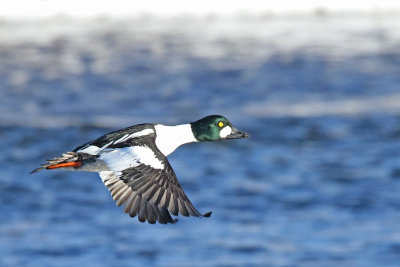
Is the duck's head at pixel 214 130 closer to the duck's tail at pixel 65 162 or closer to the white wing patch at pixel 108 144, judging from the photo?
the white wing patch at pixel 108 144

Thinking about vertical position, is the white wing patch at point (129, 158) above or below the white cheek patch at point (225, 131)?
below

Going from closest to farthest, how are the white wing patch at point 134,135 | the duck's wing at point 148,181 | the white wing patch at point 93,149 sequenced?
the duck's wing at point 148,181
the white wing patch at point 93,149
the white wing patch at point 134,135

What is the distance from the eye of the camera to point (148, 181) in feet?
23.7

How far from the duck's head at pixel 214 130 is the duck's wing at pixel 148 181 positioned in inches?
36.2

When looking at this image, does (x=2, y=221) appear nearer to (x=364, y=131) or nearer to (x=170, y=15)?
(x=364, y=131)

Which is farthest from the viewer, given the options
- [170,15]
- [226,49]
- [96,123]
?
[170,15]

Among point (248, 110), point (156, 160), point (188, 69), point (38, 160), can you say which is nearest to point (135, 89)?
point (188, 69)

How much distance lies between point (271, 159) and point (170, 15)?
46.5 feet

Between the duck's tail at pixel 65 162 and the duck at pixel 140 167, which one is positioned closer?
the duck at pixel 140 167

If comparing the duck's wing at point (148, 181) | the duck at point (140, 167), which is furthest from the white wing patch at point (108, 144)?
the duck's wing at point (148, 181)

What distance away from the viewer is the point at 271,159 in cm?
2322

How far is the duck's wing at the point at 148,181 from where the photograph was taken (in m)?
7.11

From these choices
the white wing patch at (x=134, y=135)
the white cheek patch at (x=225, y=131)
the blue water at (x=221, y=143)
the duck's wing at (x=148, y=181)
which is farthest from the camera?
the blue water at (x=221, y=143)

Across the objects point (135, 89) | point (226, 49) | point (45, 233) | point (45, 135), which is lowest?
point (45, 233)
